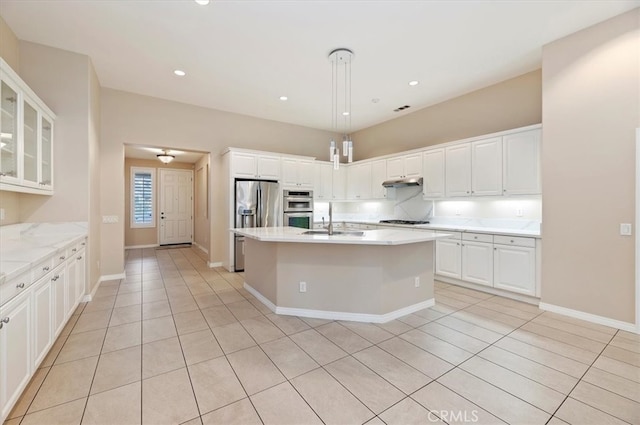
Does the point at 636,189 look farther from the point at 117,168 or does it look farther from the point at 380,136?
the point at 117,168

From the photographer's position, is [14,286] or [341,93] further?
[341,93]

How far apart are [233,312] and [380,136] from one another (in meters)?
5.13

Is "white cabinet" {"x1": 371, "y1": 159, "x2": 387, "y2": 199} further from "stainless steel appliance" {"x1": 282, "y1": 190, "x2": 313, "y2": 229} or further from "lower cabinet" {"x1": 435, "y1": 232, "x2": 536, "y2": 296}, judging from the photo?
"lower cabinet" {"x1": 435, "y1": 232, "x2": 536, "y2": 296}

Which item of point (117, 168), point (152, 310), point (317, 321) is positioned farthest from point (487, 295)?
point (117, 168)

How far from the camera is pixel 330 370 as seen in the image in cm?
216

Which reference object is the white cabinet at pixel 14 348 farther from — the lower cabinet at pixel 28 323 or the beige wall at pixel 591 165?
the beige wall at pixel 591 165

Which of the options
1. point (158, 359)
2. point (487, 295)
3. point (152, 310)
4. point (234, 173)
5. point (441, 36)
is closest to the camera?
point (158, 359)

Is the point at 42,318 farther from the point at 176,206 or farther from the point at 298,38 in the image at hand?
the point at 176,206

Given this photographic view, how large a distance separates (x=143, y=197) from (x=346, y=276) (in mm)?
7964

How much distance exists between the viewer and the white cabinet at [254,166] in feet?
17.2

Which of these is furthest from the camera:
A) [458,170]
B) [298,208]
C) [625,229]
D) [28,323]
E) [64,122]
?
[298,208]

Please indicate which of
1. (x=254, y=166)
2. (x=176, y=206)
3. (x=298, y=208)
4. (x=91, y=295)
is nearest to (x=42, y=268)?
(x=91, y=295)

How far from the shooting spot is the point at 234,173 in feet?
17.1

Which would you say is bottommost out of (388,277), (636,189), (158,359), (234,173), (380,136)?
(158,359)
